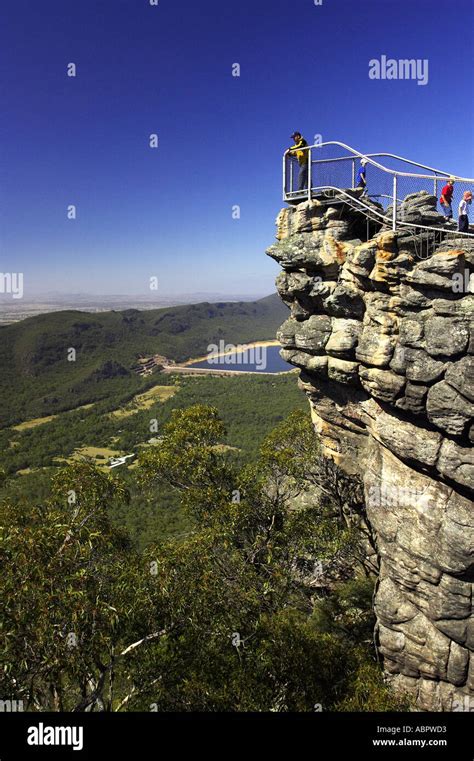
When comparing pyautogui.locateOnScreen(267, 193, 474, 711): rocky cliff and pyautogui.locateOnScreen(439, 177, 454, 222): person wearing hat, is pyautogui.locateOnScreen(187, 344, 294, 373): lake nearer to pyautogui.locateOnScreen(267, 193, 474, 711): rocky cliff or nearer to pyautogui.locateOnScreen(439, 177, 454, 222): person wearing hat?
pyautogui.locateOnScreen(267, 193, 474, 711): rocky cliff

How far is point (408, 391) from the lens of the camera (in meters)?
11.4

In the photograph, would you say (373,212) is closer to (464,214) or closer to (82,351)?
(464,214)

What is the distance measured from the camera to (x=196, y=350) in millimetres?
166000

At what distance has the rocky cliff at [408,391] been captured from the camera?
1068cm

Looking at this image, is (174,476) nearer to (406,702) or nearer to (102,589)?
(102,589)

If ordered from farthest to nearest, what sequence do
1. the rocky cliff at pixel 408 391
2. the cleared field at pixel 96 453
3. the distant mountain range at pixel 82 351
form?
the distant mountain range at pixel 82 351 < the cleared field at pixel 96 453 < the rocky cliff at pixel 408 391

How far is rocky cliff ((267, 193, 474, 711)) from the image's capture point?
421 inches

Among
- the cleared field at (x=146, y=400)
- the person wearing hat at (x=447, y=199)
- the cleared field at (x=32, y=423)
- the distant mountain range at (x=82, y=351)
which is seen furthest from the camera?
the distant mountain range at (x=82, y=351)

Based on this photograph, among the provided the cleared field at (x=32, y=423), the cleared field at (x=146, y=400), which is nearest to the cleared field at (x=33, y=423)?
the cleared field at (x=32, y=423)

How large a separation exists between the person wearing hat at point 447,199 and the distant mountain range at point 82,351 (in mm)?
76653

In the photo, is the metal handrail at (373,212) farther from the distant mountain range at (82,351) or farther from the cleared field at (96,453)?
the distant mountain range at (82,351)

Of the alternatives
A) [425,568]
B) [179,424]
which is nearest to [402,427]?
[425,568]

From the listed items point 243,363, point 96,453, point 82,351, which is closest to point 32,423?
point 96,453

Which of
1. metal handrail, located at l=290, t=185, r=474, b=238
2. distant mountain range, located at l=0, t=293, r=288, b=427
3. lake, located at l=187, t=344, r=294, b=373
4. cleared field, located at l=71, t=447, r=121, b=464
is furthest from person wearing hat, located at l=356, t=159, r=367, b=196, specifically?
lake, located at l=187, t=344, r=294, b=373
